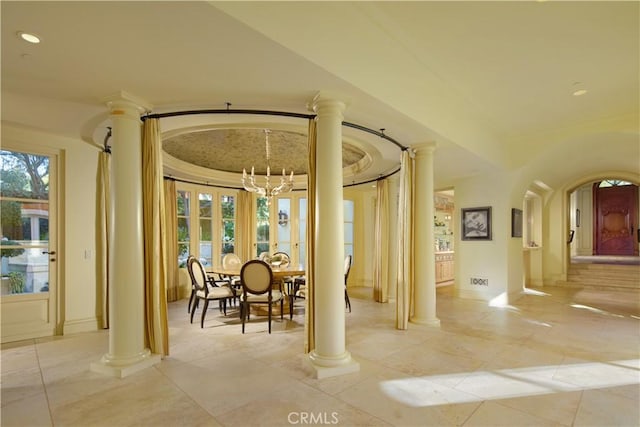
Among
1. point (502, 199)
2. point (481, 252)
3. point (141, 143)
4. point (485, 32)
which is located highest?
point (485, 32)

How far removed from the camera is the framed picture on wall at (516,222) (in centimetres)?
625

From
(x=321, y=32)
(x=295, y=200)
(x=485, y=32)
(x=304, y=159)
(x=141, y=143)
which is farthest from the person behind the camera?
(x=295, y=200)

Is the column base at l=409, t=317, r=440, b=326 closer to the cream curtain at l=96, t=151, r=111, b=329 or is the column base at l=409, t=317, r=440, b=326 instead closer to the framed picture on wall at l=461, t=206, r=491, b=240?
the framed picture on wall at l=461, t=206, r=491, b=240

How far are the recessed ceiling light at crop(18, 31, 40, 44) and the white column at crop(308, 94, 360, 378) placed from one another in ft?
6.49

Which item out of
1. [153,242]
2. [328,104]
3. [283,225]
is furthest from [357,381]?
[283,225]

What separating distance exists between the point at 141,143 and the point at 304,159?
152 inches

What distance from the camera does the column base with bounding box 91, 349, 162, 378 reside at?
114 inches

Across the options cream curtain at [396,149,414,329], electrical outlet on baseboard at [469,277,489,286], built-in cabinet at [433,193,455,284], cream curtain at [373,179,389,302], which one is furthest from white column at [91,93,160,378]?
built-in cabinet at [433,193,455,284]

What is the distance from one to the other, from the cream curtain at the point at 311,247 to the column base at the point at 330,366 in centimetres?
22

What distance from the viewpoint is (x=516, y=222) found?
6.41 metres

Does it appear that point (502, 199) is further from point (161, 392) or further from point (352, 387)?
point (161, 392)

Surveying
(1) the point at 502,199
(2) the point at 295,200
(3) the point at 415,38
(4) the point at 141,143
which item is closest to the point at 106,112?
(4) the point at 141,143

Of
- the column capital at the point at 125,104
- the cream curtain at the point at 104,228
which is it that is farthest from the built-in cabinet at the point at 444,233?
the column capital at the point at 125,104

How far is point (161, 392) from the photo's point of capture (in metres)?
2.60
